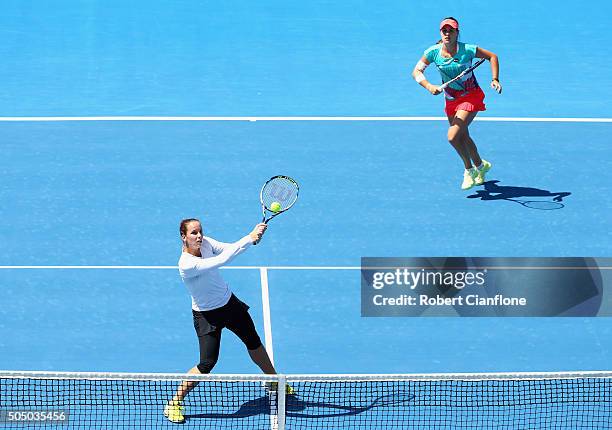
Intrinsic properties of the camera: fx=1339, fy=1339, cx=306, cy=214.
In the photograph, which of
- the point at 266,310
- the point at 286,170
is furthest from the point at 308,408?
the point at 286,170

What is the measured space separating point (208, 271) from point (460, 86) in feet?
20.9

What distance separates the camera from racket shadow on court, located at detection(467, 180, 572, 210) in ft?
55.9

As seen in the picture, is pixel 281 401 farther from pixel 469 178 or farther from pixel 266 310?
pixel 469 178

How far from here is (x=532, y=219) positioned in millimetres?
16609

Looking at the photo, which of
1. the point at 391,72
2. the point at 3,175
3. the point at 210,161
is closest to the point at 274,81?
the point at 391,72

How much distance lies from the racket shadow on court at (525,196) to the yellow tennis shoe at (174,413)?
6.62m

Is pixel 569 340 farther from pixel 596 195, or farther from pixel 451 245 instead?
pixel 596 195

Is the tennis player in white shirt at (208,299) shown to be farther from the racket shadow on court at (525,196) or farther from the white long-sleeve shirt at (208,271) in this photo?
the racket shadow on court at (525,196)

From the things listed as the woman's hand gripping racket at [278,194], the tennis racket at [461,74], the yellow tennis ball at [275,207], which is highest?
the tennis racket at [461,74]

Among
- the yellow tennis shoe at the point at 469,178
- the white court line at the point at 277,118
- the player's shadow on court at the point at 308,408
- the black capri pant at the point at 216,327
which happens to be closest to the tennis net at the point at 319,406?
the player's shadow on court at the point at 308,408

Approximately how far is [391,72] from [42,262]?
8184 millimetres

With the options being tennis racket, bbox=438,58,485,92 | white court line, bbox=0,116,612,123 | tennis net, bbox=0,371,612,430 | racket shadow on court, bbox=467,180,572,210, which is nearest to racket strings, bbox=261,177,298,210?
tennis net, bbox=0,371,612,430

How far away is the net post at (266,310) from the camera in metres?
13.4

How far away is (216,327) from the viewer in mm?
11945
